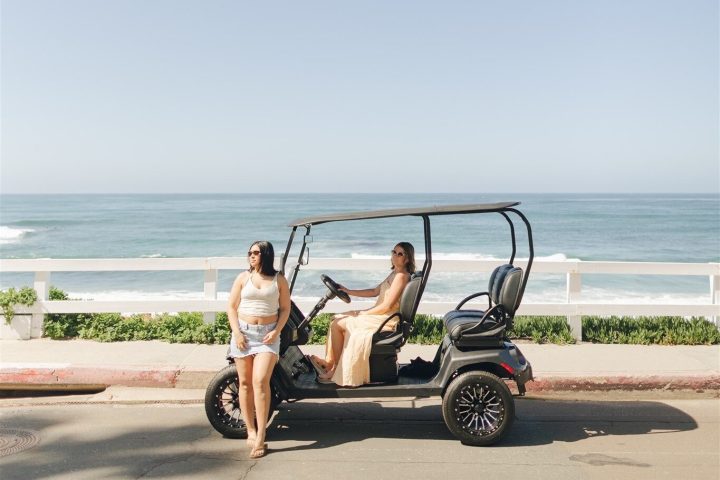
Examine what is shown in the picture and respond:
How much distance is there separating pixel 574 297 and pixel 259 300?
16.4 feet

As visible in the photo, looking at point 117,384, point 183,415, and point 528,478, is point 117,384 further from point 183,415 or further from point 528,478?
point 528,478

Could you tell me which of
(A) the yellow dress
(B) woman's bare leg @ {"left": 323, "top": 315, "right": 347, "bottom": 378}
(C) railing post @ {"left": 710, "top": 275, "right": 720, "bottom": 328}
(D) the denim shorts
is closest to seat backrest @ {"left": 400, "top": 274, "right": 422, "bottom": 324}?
(A) the yellow dress

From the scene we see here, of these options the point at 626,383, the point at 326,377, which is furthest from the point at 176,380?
the point at 626,383

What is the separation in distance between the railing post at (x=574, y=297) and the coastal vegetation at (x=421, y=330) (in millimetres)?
101

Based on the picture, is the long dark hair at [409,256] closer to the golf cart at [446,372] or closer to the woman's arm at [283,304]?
the golf cart at [446,372]

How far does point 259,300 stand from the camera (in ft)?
16.9

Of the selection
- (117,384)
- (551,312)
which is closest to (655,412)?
(551,312)

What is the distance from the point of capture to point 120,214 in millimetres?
70875

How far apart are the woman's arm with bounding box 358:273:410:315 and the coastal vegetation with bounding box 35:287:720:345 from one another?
9.81 ft

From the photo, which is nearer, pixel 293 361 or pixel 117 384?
pixel 293 361

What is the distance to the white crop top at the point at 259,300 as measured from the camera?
514 centimetres

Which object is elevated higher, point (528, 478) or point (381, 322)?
point (381, 322)

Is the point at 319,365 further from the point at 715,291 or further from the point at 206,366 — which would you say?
the point at 715,291

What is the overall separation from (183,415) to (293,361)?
125 cm
